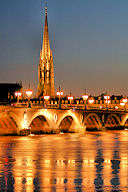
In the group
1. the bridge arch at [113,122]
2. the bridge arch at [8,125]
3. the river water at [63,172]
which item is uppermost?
the bridge arch at [113,122]

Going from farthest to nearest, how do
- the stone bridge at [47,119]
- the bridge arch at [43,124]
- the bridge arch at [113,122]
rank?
1. the bridge arch at [113,122]
2. the bridge arch at [43,124]
3. the stone bridge at [47,119]

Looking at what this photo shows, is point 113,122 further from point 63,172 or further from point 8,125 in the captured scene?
point 63,172

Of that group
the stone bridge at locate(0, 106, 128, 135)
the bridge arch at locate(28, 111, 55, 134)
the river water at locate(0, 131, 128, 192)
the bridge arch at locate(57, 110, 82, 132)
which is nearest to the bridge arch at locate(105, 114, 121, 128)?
the stone bridge at locate(0, 106, 128, 135)

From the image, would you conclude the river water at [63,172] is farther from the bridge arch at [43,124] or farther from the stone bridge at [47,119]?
the bridge arch at [43,124]

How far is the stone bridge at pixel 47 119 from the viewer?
92.6 m

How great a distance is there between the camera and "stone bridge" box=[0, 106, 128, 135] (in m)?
92.6

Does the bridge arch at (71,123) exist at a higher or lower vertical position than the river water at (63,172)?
higher

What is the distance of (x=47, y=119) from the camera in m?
105

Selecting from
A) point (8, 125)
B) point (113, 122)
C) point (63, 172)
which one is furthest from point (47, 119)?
point (63, 172)

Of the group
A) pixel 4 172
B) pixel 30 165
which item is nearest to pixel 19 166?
pixel 30 165

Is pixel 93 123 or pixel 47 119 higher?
pixel 93 123

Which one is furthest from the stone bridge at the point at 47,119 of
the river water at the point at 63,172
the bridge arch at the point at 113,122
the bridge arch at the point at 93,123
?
the river water at the point at 63,172

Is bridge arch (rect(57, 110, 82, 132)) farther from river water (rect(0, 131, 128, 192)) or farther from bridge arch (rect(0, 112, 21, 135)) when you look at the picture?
river water (rect(0, 131, 128, 192))

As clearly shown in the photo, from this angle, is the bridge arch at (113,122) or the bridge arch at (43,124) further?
the bridge arch at (113,122)
